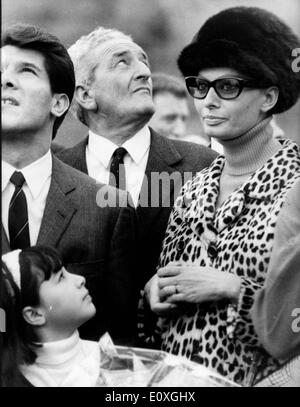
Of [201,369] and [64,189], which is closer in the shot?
[201,369]

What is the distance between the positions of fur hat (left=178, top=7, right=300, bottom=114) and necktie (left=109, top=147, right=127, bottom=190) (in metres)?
0.41

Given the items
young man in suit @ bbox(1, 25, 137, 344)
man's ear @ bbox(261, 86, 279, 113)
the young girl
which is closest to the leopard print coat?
man's ear @ bbox(261, 86, 279, 113)

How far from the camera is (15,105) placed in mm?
3535

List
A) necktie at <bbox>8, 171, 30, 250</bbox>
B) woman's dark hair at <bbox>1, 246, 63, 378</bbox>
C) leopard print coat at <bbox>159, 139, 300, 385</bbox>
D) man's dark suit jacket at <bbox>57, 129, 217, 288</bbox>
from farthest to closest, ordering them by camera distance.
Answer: man's dark suit jacket at <bbox>57, 129, 217, 288</bbox>, necktie at <bbox>8, 171, 30, 250</bbox>, woman's dark hair at <bbox>1, 246, 63, 378</bbox>, leopard print coat at <bbox>159, 139, 300, 385</bbox>

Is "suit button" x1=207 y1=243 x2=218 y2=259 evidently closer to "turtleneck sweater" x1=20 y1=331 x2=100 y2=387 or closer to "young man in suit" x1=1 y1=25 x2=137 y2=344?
"young man in suit" x1=1 y1=25 x2=137 y2=344

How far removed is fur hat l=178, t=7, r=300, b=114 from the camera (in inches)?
135

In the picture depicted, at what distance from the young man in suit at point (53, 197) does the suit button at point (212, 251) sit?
1.12ft

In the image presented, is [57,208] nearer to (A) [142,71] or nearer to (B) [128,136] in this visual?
(B) [128,136]

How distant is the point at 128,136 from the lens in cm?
369

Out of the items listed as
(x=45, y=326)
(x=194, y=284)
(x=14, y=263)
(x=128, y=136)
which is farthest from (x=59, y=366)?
(x=128, y=136)

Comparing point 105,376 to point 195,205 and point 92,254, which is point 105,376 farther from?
point 195,205

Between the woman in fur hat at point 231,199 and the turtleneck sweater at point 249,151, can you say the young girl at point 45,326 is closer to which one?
the woman in fur hat at point 231,199
